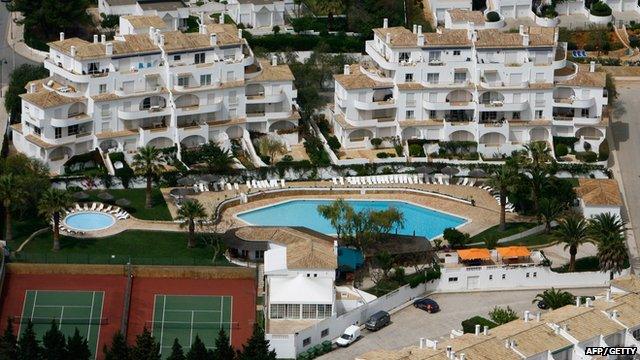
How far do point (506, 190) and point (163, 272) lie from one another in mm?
23070

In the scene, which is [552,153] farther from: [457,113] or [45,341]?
[45,341]

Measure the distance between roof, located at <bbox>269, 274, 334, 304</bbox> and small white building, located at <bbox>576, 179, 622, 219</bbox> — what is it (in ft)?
69.2

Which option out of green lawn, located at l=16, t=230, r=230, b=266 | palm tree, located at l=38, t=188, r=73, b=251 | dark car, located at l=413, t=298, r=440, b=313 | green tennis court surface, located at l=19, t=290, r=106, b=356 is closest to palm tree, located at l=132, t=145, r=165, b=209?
green lawn, located at l=16, t=230, r=230, b=266

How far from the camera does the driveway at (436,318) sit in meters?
106

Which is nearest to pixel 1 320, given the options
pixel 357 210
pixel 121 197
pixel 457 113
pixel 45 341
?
pixel 45 341

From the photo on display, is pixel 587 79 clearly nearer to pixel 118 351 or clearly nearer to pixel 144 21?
pixel 144 21

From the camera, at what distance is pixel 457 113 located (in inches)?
5236

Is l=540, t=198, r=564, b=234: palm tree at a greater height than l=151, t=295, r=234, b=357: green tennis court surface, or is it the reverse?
l=540, t=198, r=564, b=234: palm tree

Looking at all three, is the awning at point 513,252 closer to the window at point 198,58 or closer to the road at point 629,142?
the road at point 629,142

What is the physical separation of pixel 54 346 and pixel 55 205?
589 inches

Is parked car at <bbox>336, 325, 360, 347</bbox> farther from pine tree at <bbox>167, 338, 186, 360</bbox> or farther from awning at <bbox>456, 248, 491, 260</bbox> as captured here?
awning at <bbox>456, 248, 491, 260</bbox>

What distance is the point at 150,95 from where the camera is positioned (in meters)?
129

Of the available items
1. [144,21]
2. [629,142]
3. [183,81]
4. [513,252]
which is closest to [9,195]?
[183,81]

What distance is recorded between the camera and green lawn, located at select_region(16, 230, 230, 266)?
111m
